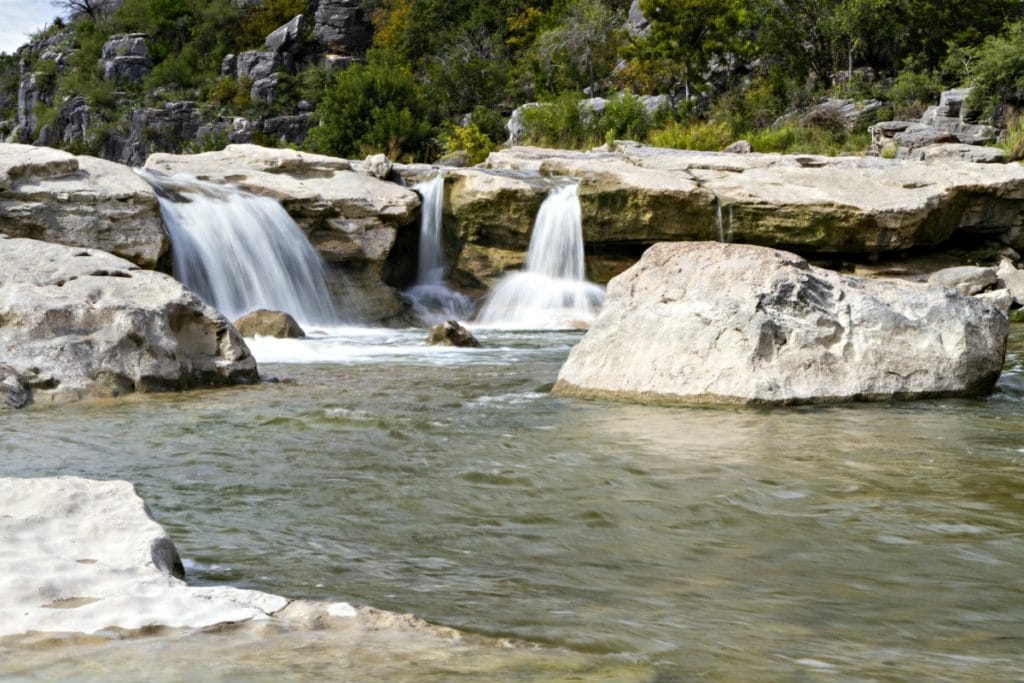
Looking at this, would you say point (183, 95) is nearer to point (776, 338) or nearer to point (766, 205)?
point (766, 205)

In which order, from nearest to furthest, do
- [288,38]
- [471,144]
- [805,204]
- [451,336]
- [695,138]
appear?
[451,336] → [805,204] → [695,138] → [471,144] → [288,38]

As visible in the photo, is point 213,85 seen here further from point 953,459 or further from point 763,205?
point 953,459

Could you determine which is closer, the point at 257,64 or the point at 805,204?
the point at 805,204

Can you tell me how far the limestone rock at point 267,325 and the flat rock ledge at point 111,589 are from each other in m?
8.15

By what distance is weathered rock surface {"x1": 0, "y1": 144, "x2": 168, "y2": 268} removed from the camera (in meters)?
11.1

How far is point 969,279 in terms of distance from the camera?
13727mm

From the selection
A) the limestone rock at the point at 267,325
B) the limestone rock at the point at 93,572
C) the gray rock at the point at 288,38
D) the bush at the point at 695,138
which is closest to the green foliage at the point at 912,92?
the bush at the point at 695,138

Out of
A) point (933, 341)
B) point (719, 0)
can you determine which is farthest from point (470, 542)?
point (719, 0)

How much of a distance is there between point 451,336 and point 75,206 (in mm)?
4454

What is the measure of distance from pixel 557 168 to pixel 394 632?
14309 millimetres

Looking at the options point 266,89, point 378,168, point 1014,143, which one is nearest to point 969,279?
point 1014,143

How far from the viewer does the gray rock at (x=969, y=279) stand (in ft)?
44.8

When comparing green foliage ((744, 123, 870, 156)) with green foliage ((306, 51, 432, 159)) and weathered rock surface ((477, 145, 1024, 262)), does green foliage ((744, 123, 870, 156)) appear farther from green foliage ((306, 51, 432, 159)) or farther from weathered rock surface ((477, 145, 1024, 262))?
green foliage ((306, 51, 432, 159))

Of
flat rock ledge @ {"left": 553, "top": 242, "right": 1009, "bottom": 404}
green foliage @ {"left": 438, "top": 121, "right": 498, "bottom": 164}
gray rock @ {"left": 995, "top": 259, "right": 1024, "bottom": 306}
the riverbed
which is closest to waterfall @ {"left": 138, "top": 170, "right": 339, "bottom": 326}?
the riverbed
